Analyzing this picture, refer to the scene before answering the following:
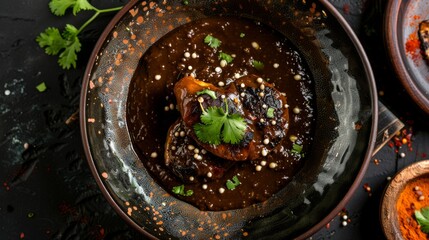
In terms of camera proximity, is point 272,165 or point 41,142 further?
point 41,142

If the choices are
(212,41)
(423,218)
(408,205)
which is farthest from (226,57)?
(423,218)

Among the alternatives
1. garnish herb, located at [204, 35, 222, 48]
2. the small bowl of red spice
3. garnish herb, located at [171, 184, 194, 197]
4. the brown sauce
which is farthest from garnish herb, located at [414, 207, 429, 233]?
garnish herb, located at [204, 35, 222, 48]

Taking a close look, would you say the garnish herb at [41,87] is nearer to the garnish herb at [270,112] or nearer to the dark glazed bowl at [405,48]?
the garnish herb at [270,112]

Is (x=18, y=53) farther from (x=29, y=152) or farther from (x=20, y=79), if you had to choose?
(x=29, y=152)

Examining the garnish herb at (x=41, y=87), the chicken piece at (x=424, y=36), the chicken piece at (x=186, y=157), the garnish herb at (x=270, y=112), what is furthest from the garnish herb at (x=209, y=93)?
the chicken piece at (x=424, y=36)

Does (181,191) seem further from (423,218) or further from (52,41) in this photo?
(423,218)

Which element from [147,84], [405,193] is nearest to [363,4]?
[405,193]
